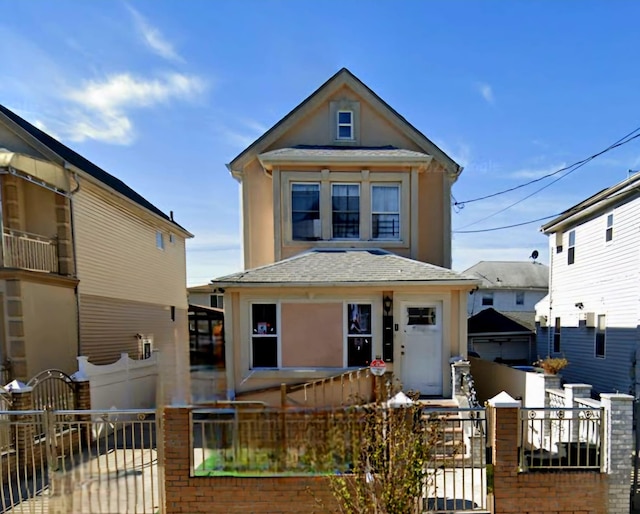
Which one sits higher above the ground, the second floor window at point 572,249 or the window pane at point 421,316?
the second floor window at point 572,249

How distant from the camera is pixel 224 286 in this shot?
734 cm

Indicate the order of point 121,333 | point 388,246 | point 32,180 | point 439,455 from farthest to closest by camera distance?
point 121,333 < point 388,246 < point 32,180 < point 439,455

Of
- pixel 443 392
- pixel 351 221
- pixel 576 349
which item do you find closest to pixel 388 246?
pixel 351 221

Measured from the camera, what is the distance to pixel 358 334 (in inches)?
307

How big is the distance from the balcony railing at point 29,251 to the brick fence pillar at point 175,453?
6689 millimetres

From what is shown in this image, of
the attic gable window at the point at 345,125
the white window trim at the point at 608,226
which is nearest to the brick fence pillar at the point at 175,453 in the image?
the attic gable window at the point at 345,125

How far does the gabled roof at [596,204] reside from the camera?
372 inches

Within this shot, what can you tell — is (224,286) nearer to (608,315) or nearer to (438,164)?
(438,164)

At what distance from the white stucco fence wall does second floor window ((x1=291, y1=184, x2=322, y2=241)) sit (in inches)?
219

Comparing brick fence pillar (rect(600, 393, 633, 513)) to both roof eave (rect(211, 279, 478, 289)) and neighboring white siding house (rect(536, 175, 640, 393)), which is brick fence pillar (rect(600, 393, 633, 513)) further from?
neighboring white siding house (rect(536, 175, 640, 393))

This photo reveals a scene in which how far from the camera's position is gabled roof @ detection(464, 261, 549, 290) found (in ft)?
84.7

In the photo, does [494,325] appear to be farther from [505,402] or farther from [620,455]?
[505,402]

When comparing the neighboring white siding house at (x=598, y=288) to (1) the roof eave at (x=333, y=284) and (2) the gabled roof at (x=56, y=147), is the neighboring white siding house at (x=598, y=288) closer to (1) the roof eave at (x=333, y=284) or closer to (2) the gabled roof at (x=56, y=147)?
(1) the roof eave at (x=333, y=284)

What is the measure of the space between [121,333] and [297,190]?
8002 mm
